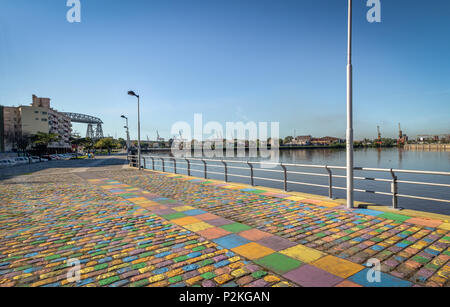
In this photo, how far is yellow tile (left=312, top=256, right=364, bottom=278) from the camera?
3302 millimetres

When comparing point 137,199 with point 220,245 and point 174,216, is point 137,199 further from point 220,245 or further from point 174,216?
point 220,245

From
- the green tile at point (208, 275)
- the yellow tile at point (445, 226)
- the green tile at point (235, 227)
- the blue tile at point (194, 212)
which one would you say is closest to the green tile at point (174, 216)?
the blue tile at point (194, 212)

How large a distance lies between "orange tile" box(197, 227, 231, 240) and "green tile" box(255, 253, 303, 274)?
125 centimetres

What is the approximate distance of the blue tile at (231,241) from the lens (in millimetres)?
4320

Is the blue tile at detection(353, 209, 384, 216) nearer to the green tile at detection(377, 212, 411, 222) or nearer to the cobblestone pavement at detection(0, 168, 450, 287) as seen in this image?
the cobblestone pavement at detection(0, 168, 450, 287)

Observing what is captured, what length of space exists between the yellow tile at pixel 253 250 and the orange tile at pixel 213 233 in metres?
0.68

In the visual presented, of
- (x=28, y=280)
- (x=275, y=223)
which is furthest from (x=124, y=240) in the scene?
(x=275, y=223)

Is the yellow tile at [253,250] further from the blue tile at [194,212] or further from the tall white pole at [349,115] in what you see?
the tall white pole at [349,115]

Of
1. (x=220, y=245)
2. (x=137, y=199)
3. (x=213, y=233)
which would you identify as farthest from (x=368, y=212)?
(x=137, y=199)

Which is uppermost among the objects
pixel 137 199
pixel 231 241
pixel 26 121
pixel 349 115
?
pixel 26 121

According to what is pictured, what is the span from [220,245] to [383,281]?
2.36 meters

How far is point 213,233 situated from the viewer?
16.3 feet
